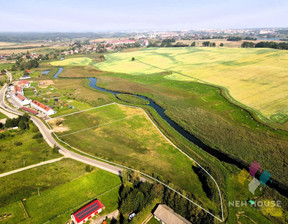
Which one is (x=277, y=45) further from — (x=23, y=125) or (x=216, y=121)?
(x=23, y=125)

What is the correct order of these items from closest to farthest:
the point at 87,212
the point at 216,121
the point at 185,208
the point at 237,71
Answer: the point at 87,212
the point at 185,208
the point at 216,121
the point at 237,71

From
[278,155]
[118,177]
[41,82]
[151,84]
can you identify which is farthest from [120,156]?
[41,82]

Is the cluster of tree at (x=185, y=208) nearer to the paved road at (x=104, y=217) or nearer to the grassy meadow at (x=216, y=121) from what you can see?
the paved road at (x=104, y=217)

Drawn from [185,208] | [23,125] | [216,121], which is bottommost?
[216,121]

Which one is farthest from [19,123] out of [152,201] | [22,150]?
[152,201]

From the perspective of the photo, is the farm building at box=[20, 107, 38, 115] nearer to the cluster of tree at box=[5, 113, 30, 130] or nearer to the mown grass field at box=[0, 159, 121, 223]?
the cluster of tree at box=[5, 113, 30, 130]
